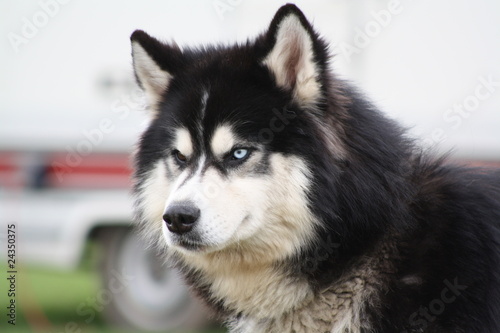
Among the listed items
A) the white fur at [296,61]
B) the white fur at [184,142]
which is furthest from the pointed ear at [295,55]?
the white fur at [184,142]

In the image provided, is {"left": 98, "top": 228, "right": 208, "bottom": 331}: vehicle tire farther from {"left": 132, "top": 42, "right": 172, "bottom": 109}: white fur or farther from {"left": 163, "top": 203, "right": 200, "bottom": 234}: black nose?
{"left": 163, "top": 203, "right": 200, "bottom": 234}: black nose

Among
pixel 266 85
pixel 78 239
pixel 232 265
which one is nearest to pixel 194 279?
pixel 232 265

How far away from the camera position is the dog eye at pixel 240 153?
12.4ft

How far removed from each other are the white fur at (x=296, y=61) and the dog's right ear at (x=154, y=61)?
2.03 feet

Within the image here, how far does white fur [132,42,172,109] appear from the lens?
4.18m

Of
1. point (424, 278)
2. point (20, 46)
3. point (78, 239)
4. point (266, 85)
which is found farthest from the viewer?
point (20, 46)

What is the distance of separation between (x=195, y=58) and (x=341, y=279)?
4.82ft

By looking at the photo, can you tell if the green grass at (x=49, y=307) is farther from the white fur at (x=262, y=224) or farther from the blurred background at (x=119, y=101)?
the white fur at (x=262, y=224)

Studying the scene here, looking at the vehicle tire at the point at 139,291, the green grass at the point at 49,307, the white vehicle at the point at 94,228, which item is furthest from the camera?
the green grass at the point at 49,307

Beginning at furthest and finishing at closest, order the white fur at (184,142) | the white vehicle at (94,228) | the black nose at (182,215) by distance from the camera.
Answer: the white vehicle at (94,228) → the white fur at (184,142) → the black nose at (182,215)

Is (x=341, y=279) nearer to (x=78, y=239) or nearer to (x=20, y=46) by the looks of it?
(x=78, y=239)

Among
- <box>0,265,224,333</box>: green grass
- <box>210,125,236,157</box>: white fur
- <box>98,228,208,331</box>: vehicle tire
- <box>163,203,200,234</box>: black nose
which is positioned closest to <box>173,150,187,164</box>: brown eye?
<box>210,125,236,157</box>: white fur

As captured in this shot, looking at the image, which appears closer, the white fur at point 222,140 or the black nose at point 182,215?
the black nose at point 182,215

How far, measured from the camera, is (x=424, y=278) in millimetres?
3547
